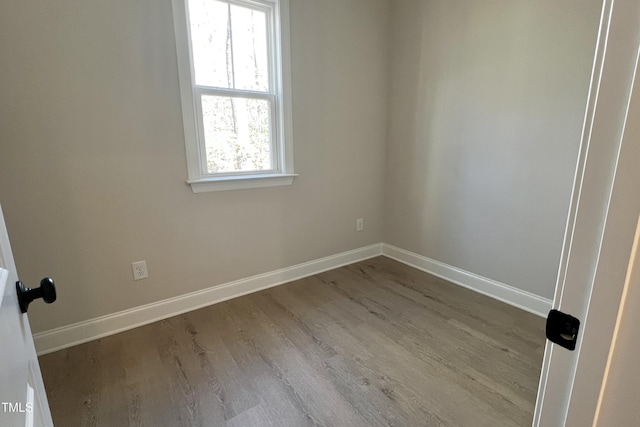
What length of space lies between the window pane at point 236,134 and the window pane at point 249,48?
0.15 metres

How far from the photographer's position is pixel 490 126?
7.57ft

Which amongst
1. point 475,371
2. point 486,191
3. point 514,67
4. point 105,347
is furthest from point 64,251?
point 514,67

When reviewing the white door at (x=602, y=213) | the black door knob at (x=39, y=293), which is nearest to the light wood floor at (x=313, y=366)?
the black door knob at (x=39, y=293)

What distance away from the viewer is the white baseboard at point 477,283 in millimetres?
2223

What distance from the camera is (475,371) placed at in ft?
5.47

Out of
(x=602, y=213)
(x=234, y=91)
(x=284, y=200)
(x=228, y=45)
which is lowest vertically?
(x=284, y=200)

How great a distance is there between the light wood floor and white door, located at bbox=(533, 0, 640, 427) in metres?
1.16

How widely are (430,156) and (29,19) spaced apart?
282 centimetres

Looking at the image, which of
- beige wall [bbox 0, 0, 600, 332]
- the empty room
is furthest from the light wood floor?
beige wall [bbox 0, 0, 600, 332]

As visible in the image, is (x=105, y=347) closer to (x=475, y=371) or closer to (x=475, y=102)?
(x=475, y=371)

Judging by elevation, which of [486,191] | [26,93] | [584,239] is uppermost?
[26,93]

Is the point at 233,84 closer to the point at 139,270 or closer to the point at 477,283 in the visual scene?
the point at 139,270

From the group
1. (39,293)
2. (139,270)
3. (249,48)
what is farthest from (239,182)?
(39,293)

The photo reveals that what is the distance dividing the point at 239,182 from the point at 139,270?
914 millimetres
